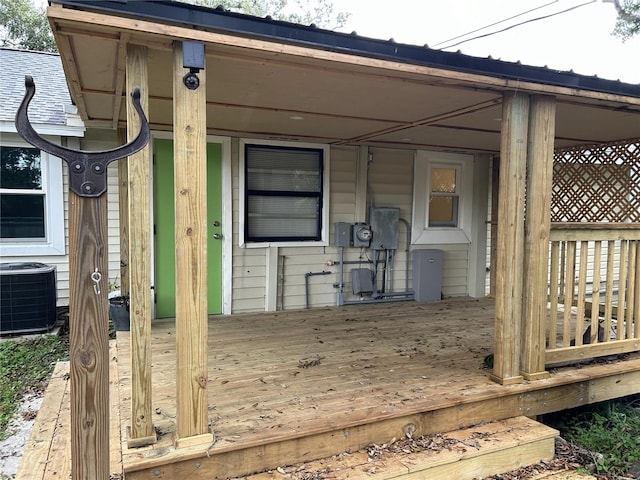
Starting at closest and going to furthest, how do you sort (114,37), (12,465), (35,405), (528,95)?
(114,37) < (12,465) < (528,95) < (35,405)

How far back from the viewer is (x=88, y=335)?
1.52 meters

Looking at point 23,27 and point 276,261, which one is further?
point 23,27

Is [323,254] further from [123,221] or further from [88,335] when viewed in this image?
[88,335]

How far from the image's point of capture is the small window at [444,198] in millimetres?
6227

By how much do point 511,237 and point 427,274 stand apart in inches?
121

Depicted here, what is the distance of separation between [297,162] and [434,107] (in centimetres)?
223

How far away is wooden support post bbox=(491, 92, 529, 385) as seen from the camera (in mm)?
3000

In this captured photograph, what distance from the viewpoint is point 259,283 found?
210 inches

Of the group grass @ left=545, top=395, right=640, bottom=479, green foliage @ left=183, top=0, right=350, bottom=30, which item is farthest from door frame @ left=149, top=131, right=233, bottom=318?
green foliage @ left=183, top=0, right=350, bottom=30

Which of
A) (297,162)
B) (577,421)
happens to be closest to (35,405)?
(297,162)

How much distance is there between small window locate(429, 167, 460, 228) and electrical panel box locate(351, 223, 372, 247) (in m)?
1.09

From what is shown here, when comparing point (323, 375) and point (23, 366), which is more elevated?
point (323, 375)

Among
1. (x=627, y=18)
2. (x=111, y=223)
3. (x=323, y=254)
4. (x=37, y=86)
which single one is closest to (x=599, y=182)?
(x=323, y=254)

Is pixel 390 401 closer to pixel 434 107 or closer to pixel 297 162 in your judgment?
pixel 434 107
